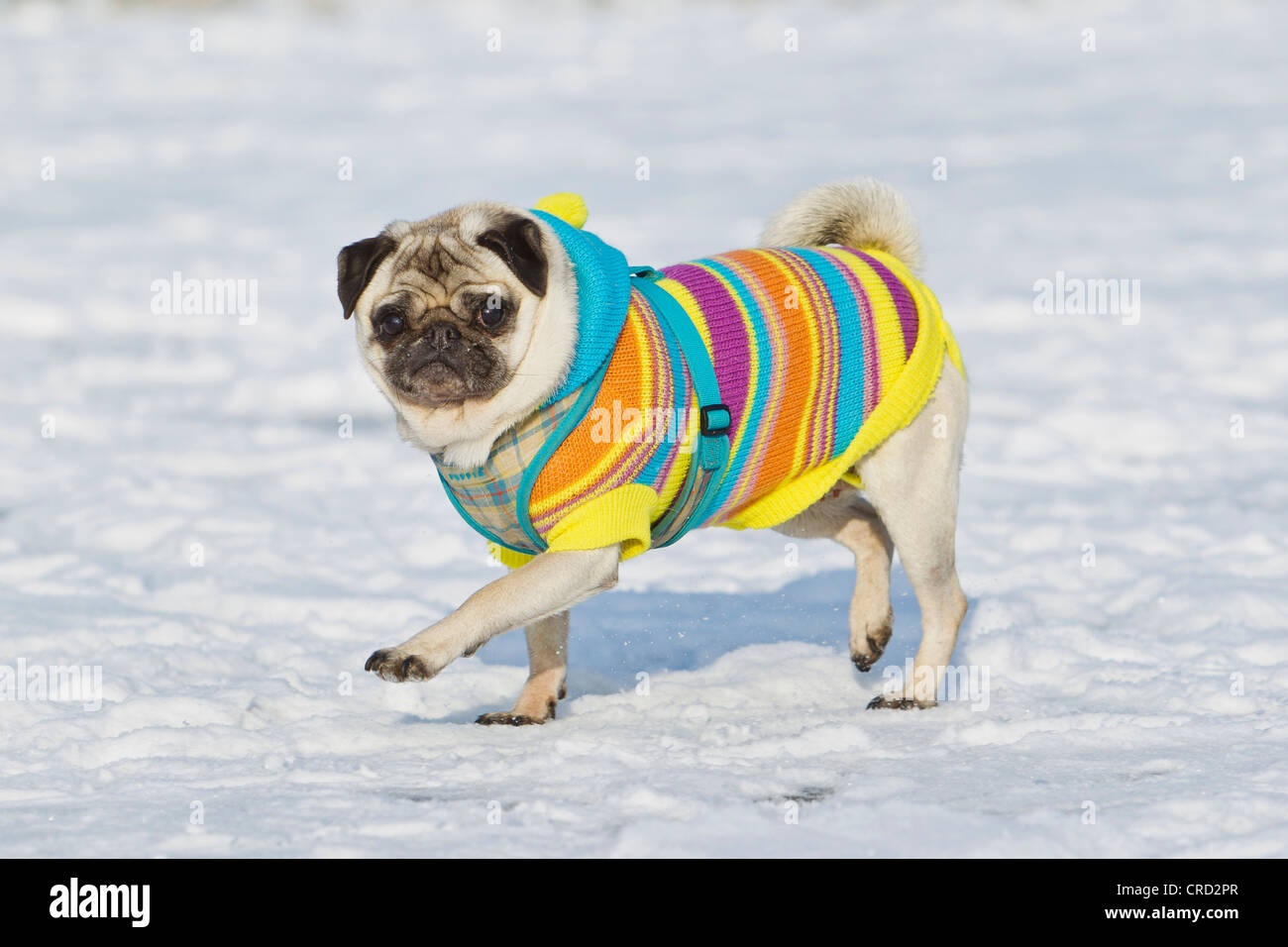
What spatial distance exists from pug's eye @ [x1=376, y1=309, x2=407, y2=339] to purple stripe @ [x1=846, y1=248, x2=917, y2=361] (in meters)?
1.39

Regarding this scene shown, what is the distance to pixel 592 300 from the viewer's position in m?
3.41

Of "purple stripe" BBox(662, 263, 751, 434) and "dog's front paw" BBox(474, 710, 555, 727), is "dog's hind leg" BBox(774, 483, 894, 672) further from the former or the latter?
"dog's front paw" BBox(474, 710, 555, 727)

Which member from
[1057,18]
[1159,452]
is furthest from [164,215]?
[1057,18]

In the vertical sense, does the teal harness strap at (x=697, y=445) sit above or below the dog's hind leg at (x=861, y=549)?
above

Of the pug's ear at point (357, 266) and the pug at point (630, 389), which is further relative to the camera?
the pug's ear at point (357, 266)

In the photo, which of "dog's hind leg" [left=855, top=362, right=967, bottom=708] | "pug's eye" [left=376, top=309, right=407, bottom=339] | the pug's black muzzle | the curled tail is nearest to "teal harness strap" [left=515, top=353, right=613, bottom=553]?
the pug's black muzzle

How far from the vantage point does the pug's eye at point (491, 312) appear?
333cm

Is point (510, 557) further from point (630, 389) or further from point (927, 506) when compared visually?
point (927, 506)

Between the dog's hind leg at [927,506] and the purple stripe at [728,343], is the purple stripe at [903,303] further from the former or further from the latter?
the purple stripe at [728,343]

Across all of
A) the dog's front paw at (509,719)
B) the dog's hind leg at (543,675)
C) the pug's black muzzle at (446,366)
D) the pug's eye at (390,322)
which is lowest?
the dog's front paw at (509,719)

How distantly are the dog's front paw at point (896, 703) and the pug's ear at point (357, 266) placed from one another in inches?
Answer: 68.5

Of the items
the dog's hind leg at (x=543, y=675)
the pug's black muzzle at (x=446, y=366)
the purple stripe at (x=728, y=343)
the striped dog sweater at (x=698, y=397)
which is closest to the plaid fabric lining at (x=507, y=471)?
the striped dog sweater at (x=698, y=397)

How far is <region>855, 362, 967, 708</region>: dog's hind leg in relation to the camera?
404 centimetres

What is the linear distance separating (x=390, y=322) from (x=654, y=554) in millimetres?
2720
